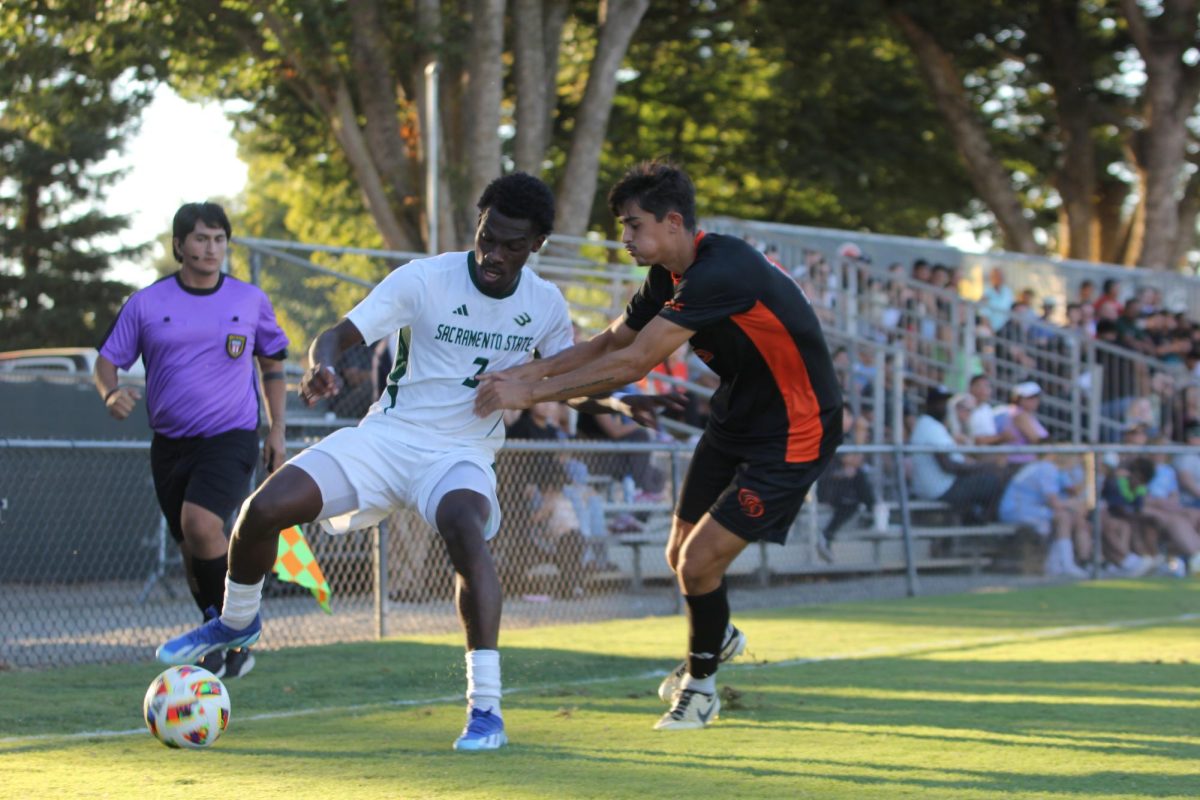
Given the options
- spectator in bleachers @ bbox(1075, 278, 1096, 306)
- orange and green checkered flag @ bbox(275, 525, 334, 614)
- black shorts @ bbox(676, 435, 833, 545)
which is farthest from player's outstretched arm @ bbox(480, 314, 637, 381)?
spectator in bleachers @ bbox(1075, 278, 1096, 306)

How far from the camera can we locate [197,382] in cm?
770

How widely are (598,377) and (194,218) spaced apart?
247 cm

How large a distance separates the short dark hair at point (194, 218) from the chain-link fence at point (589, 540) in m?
1.61

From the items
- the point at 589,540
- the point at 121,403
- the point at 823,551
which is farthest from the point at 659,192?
the point at 823,551

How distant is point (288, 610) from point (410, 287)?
5.45m

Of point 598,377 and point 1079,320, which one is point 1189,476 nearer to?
point 1079,320

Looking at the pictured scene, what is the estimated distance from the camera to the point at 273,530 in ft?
19.8

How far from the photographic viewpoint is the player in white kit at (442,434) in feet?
19.6

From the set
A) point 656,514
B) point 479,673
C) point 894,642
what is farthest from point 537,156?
point 479,673

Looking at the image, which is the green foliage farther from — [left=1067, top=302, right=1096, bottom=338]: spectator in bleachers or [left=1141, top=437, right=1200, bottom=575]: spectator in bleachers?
[left=1141, top=437, right=1200, bottom=575]: spectator in bleachers

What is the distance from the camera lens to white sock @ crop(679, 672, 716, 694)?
21.9 ft

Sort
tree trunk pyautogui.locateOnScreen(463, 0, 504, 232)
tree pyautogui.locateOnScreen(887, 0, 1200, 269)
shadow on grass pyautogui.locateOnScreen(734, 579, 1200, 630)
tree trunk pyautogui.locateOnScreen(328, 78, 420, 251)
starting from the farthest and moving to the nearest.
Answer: tree pyautogui.locateOnScreen(887, 0, 1200, 269) → tree trunk pyautogui.locateOnScreen(328, 78, 420, 251) → tree trunk pyautogui.locateOnScreen(463, 0, 504, 232) → shadow on grass pyautogui.locateOnScreen(734, 579, 1200, 630)

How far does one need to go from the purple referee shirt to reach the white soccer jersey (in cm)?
161

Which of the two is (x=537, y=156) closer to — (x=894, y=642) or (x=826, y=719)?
(x=894, y=642)
